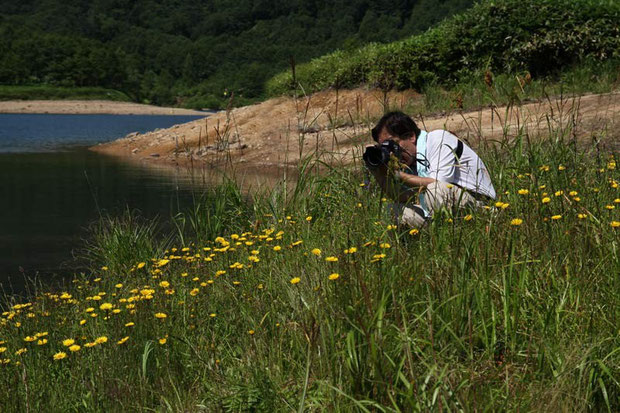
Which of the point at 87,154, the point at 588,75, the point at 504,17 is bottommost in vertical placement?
the point at 87,154

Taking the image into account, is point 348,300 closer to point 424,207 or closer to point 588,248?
point 588,248

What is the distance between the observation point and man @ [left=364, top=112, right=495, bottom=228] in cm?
426

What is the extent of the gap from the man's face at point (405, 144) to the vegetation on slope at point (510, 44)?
6.98 meters

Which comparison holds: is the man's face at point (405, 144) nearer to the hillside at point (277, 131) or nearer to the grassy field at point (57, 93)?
the hillside at point (277, 131)

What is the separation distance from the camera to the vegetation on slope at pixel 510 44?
12.3 metres

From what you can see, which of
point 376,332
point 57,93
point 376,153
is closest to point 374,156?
point 376,153

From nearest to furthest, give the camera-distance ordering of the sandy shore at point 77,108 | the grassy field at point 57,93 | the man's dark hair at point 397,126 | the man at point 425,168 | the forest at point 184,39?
the man at point 425,168 → the man's dark hair at point 397,126 → the sandy shore at point 77,108 → the grassy field at point 57,93 → the forest at point 184,39

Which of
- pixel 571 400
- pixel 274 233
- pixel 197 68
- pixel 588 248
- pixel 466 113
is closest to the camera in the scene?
pixel 571 400

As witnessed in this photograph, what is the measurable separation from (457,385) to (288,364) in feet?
2.54

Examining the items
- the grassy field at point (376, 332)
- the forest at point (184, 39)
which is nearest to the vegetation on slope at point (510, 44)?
the grassy field at point (376, 332)

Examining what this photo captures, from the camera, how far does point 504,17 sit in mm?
13156

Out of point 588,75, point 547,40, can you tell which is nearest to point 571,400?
point 588,75

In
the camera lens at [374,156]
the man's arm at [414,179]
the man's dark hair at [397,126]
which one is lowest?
the man's arm at [414,179]

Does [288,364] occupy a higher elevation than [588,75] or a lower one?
lower
